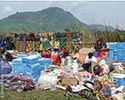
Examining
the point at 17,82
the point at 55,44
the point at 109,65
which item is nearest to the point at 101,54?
the point at 109,65

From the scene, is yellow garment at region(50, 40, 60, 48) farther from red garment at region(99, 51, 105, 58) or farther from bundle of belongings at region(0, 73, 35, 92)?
bundle of belongings at region(0, 73, 35, 92)

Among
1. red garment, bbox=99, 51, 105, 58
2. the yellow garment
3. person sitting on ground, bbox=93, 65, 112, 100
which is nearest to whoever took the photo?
person sitting on ground, bbox=93, 65, 112, 100

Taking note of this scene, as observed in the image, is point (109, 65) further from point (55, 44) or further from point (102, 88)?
point (55, 44)

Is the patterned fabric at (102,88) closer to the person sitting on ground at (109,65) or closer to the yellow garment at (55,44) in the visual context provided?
the person sitting on ground at (109,65)

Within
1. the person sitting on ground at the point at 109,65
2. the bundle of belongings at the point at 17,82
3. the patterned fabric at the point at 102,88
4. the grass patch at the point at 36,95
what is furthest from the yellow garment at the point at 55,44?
the patterned fabric at the point at 102,88

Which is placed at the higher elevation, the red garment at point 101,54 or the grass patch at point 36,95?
the red garment at point 101,54

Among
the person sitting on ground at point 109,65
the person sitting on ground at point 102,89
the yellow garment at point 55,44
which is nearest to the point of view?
the person sitting on ground at point 102,89

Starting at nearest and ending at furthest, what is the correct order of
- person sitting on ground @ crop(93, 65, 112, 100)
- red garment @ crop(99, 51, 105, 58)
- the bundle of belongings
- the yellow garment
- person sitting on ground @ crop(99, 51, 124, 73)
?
person sitting on ground @ crop(93, 65, 112, 100) < the bundle of belongings < person sitting on ground @ crop(99, 51, 124, 73) < red garment @ crop(99, 51, 105, 58) < the yellow garment

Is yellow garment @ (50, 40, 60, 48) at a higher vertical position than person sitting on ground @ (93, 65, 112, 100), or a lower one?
higher

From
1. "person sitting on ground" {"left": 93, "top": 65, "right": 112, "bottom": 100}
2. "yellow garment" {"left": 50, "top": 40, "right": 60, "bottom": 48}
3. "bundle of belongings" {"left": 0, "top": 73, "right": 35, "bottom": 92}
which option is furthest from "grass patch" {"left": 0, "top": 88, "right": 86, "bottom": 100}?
"yellow garment" {"left": 50, "top": 40, "right": 60, "bottom": 48}

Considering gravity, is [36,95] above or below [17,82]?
below

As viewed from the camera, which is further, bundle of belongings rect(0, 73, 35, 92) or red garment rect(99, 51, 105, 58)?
red garment rect(99, 51, 105, 58)

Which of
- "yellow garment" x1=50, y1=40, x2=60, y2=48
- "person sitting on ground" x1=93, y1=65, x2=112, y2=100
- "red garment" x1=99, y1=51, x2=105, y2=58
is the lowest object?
"person sitting on ground" x1=93, y1=65, x2=112, y2=100

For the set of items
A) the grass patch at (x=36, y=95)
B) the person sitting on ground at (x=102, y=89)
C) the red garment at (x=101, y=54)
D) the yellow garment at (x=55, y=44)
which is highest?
the yellow garment at (x=55, y=44)
